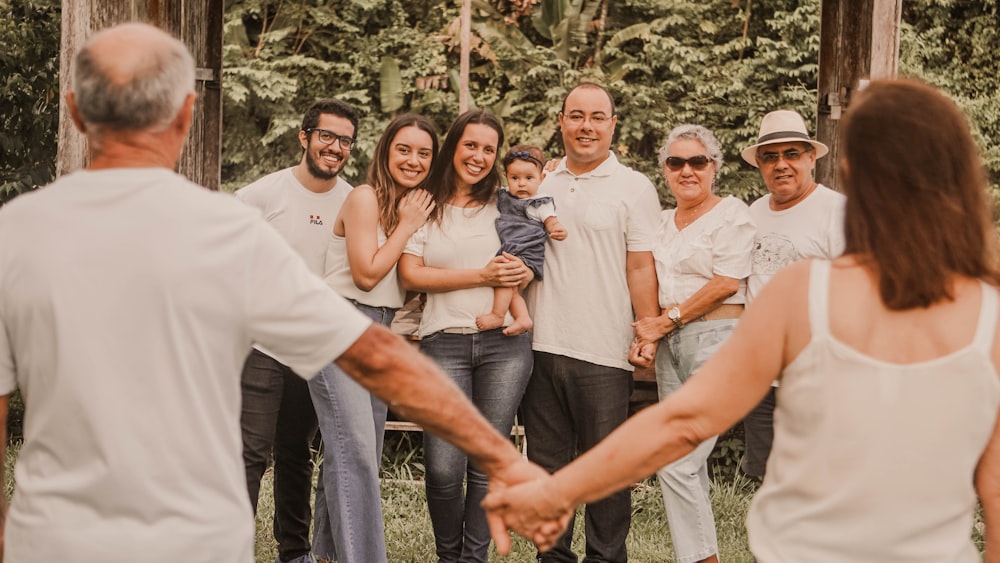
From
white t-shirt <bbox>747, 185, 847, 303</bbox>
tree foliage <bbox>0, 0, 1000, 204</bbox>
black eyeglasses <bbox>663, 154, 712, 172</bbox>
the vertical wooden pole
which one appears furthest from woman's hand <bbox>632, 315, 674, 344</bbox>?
tree foliage <bbox>0, 0, 1000, 204</bbox>

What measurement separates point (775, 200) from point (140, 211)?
11.3 feet

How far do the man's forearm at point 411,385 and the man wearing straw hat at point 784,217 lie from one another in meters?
2.51

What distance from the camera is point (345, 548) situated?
4320 millimetres

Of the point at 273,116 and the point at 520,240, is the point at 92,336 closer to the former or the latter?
the point at 520,240

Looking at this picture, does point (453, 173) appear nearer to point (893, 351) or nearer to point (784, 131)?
point (784, 131)

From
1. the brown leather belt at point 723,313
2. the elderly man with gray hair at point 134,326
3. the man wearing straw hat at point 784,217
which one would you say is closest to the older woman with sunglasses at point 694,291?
the brown leather belt at point 723,313

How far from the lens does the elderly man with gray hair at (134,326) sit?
208 cm

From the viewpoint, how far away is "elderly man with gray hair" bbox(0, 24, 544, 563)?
208cm

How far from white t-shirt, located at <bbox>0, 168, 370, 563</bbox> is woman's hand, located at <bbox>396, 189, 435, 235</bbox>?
245 centimetres

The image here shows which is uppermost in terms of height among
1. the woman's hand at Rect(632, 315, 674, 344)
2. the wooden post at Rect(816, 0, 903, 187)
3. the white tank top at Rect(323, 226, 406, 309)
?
the wooden post at Rect(816, 0, 903, 187)

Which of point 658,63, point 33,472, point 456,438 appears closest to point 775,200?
point 456,438

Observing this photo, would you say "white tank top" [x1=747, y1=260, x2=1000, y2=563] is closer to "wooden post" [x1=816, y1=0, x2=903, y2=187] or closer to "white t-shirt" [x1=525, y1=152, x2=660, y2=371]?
"white t-shirt" [x1=525, y1=152, x2=660, y2=371]

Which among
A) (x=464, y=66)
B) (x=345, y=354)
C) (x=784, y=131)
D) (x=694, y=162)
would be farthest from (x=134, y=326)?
(x=464, y=66)

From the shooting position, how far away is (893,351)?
6.83 feet
